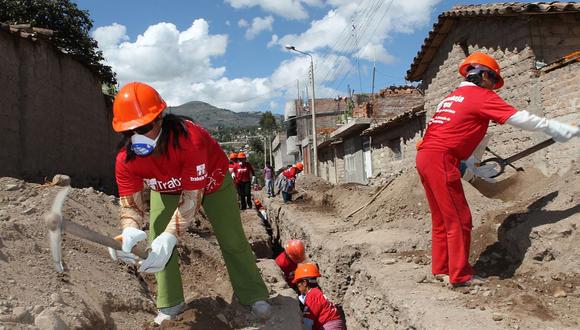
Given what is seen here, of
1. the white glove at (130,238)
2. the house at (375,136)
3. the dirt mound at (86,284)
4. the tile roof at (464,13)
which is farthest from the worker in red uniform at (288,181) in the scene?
the white glove at (130,238)

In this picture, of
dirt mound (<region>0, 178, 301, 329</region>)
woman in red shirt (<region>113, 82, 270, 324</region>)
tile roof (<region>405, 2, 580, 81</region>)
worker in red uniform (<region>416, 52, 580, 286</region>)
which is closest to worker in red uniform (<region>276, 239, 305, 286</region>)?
dirt mound (<region>0, 178, 301, 329</region>)

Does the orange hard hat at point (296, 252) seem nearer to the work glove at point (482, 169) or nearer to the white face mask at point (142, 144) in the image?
the work glove at point (482, 169)

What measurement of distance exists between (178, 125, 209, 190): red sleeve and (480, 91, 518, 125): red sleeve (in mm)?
1930

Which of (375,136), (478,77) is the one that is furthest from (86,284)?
(375,136)

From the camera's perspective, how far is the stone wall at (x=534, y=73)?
6.56 metres

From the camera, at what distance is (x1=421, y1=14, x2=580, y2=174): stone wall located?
6562 mm

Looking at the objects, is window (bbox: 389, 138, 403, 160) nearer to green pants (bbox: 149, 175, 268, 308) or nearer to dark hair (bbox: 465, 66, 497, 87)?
dark hair (bbox: 465, 66, 497, 87)

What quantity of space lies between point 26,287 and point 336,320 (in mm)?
2755

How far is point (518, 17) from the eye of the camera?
26.9ft

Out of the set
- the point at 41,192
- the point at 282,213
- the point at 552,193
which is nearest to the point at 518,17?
the point at 552,193

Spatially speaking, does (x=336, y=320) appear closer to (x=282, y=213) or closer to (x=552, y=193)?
(x=552, y=193)

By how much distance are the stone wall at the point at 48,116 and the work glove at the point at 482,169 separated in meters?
6.67

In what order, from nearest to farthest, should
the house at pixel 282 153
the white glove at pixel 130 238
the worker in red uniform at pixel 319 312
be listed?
the white glove at pixel 130 238 < the worker in red uniform at pixel 319 312 < the house at pixel 282 153

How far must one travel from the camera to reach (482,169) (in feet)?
13.3
